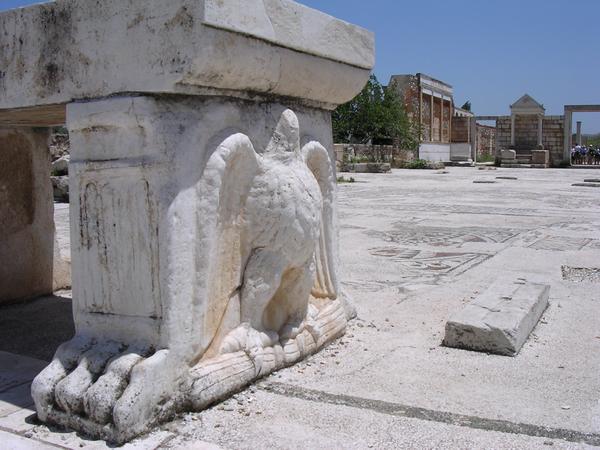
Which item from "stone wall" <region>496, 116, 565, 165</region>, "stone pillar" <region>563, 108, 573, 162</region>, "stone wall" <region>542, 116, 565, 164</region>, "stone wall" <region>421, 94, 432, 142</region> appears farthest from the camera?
"stone wall" <region>496, 116, 565, 165</region>

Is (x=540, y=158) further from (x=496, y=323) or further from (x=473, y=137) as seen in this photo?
(x=496, y=323)

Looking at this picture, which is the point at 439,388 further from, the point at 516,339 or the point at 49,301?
the point at 49,301

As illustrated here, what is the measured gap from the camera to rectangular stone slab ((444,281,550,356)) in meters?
2.97

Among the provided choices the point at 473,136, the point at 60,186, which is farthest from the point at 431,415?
the point at 473,136

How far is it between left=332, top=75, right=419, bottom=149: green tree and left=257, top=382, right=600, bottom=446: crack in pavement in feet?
77.7

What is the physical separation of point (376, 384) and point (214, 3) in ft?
5.04

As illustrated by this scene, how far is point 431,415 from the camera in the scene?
2283mm

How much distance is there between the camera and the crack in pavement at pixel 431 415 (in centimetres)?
213

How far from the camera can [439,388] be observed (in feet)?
8.36

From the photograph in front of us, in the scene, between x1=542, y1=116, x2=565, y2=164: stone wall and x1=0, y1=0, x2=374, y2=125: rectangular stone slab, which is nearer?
x1=0, y1=0, x2=374, y2=125: rectangular stone slab

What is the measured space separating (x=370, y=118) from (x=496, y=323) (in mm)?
23511

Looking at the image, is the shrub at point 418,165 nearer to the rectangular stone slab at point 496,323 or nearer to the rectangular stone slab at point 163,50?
the rectangular stone slab at point 496,323

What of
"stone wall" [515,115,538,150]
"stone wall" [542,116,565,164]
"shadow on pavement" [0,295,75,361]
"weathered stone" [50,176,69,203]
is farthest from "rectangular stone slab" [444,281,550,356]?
"stone wall" [515,115,538,150]

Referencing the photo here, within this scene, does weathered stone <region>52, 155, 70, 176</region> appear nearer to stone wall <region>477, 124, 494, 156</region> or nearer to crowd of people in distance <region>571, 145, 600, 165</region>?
crowd of people in distance <region>571, 145, 600, 165</region>
